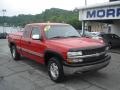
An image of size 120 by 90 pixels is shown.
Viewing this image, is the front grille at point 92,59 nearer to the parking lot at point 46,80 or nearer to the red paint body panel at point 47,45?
the red paint body panel at point 47,45

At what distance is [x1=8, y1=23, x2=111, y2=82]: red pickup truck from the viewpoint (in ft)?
20.7

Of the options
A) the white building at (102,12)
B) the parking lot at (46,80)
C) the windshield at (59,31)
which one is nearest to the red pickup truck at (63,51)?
the windshield at (59,31)

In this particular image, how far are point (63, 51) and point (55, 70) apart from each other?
0.84 m

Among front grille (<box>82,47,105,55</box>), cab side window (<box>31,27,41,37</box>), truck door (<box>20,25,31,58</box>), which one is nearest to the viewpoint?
front grille (<box>82,47,105,55</box>)

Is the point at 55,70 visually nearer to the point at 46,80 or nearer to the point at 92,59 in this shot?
the point at 46,80

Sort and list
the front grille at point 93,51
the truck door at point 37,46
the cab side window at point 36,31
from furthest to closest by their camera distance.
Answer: the cab side window at point 36,31, the truck door at point 37,46, the front grille at point 93,51

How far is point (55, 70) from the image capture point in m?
6.89

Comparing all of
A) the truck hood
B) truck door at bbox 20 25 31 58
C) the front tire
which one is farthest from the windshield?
truck door at bbox 20 25 31 58

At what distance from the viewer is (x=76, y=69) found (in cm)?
630

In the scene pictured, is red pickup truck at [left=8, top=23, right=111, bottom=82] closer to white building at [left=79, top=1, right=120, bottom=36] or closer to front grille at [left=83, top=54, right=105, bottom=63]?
front grille at [left=83, top=54, right=105, bottom=63]

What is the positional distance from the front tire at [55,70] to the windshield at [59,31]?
103 centimetres

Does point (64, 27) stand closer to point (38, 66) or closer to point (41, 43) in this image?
point (41, 43)

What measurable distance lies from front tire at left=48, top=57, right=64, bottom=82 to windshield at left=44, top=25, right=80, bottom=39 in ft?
3.37

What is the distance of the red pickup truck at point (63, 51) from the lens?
6.31m
